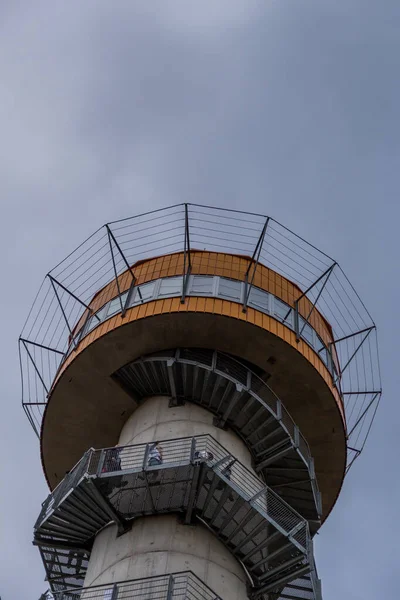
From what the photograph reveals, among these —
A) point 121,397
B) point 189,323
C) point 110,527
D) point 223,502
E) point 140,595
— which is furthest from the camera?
point 121,397

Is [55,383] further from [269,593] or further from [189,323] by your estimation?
[269,593]

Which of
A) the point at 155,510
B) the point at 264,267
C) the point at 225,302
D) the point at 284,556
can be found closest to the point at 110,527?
the point at 155,510

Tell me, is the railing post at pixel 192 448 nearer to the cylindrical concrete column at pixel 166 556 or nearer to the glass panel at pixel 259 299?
the cylindrical concrete column at pixel 166 556

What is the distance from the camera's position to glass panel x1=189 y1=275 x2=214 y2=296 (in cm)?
2750

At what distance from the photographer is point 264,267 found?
3002cm

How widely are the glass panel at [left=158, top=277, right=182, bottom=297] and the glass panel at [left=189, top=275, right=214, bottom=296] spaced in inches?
18.5

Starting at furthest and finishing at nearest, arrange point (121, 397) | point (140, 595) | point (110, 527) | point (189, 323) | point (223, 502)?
point (121, 397), point (189, 323), point (110, 527), point (223, 502), point (140, 595)

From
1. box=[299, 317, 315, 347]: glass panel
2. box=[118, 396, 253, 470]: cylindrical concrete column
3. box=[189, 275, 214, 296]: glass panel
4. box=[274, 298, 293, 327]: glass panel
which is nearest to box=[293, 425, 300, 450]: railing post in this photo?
box=[118, 396, 253, 470]: cylindrical concrete column

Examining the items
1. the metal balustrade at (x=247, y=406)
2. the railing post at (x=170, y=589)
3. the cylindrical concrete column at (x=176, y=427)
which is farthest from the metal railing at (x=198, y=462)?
the railing post at (x=170, y=589)

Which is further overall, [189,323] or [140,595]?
[189,323]

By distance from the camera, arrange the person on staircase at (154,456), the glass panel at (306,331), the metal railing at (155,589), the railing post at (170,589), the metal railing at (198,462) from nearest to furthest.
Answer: the railing post at (170,589) → the metal railing at (155,589) → the metal railing at (198,462) → the person on staircase at (154,456) → the glass panel at (306,331)

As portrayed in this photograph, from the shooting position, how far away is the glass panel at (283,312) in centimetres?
2795

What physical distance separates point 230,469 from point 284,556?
3056 millimetres

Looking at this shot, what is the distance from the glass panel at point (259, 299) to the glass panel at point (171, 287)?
100 inches
